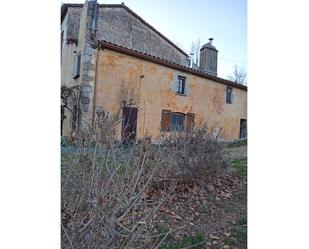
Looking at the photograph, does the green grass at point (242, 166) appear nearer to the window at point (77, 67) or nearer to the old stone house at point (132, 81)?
the old stone house at point (132, 81)

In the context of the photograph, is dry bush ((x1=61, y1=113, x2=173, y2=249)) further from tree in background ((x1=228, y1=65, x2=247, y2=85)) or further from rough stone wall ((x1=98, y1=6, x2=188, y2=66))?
rough stone wall ((x1=98, y1=6, x2=188, y2=66))

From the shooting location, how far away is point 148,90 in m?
5.18

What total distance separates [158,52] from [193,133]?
5907 millimetres

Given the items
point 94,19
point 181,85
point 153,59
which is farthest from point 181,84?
point 94,19

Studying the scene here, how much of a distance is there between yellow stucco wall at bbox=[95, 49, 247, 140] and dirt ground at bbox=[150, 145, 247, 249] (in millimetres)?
2425

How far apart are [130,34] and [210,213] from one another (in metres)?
6.48

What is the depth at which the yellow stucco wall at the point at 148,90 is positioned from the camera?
475cm

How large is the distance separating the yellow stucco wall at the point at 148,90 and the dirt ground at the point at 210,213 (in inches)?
95.5

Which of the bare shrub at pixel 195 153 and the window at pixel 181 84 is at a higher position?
the window at pixel 181 84

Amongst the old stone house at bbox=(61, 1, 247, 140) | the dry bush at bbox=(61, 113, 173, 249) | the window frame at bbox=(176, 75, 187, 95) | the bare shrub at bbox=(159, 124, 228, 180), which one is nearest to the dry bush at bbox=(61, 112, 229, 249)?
the dry bush at bbox=(61, 113, 173, 249)

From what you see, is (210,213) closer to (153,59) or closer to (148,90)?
(148,90)

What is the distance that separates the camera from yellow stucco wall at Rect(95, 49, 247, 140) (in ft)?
15.6

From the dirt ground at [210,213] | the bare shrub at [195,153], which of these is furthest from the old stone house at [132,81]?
the dirt ground at [210,213]
